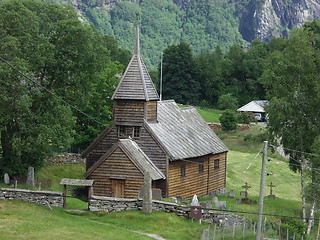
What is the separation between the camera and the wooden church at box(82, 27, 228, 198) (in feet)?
157

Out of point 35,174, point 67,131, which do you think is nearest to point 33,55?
point 67,131

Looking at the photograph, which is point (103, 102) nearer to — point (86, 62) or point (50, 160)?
point (50, 160)

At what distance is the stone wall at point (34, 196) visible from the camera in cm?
4259

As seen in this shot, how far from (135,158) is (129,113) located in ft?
13.1

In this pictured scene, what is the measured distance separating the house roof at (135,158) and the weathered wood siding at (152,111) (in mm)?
2435

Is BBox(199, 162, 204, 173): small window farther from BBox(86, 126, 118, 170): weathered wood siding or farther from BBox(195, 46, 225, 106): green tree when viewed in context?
BBox(195, 46, 225, 106): green tree

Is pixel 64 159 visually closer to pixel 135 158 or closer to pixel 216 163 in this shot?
pixel 216 163

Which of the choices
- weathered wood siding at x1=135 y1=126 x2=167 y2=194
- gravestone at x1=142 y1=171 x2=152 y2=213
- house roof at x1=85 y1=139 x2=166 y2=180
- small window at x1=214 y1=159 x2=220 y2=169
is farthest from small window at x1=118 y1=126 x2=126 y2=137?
small window at x1=214 y1=159 x2=220 y2=169

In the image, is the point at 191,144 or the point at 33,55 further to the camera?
the point at 191,144

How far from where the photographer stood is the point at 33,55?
49688mm

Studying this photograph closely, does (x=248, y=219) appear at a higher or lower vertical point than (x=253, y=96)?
lower

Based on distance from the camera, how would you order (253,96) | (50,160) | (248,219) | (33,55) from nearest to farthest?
(248,219), (33,55), (50,160), (253,96)

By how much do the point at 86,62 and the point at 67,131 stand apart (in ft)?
17.7

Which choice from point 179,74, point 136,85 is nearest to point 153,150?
point 136,85
